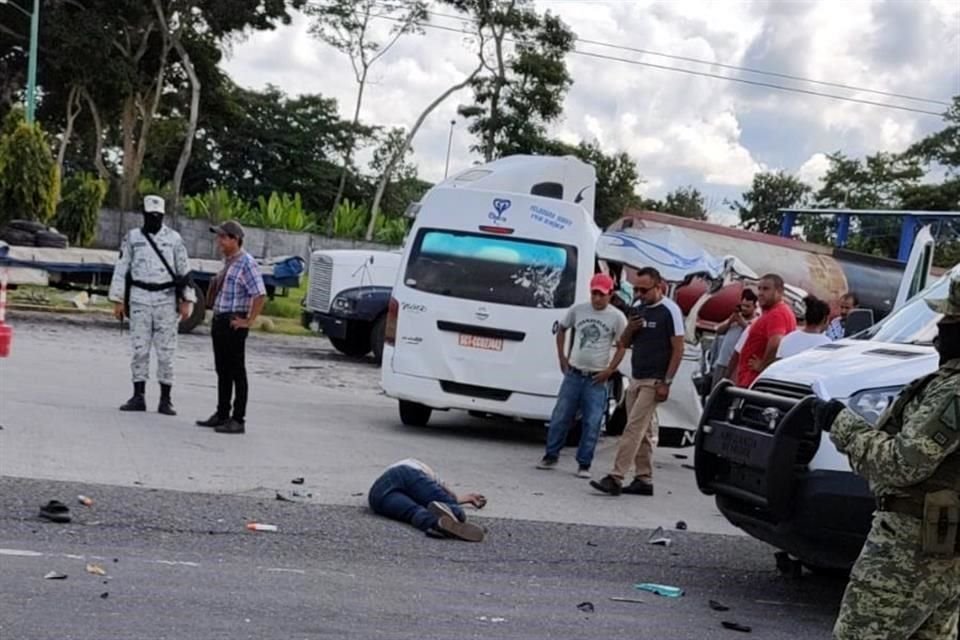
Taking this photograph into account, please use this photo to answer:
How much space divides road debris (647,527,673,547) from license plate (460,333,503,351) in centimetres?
402

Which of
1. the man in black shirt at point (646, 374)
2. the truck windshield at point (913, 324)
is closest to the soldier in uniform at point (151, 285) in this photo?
the man in black shirt at point (646, 374)

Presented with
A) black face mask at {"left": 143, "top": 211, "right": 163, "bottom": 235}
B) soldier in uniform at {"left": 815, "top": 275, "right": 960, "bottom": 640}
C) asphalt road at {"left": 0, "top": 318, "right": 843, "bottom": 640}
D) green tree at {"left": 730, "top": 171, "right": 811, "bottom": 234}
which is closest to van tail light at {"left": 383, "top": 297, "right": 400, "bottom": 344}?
asphalt road at {"left": 0, "top": 318, "right": 843, "bottom": 640}

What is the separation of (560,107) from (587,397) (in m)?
31.3

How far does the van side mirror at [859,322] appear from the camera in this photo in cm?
792

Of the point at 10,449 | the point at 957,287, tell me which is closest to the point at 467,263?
the point at 10,449

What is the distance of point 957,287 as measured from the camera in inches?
155

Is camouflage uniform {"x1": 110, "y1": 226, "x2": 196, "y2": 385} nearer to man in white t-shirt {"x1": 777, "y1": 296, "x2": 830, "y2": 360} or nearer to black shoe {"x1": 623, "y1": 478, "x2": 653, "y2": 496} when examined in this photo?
black shoe {"x1": 623, "y1": 478, "x2": 653, "y2": 496}

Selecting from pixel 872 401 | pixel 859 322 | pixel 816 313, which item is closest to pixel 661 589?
pixel 872 401

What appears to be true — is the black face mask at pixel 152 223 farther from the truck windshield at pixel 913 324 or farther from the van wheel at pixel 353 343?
the van wheel at pixel 353 343

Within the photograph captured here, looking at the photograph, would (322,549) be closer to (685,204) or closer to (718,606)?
(718,606)

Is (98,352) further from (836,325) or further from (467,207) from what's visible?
(836,325)

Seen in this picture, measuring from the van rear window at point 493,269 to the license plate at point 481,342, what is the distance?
1.29ft

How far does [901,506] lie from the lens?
396 centimetres

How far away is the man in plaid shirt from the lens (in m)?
10.8
